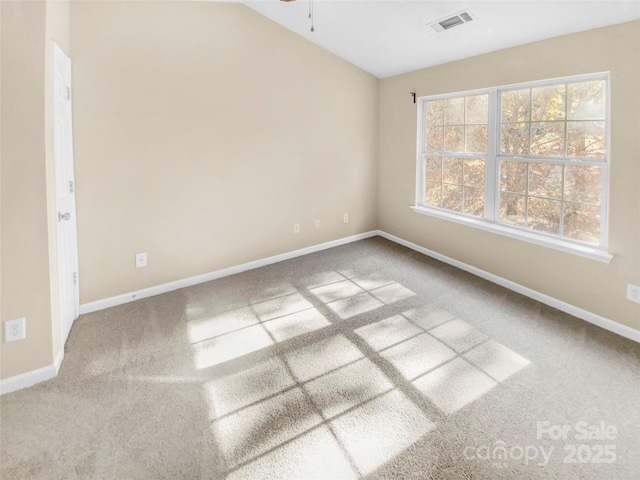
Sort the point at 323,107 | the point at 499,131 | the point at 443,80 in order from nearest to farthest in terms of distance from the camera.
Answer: the point at 499,131
the point at 443,80
the point at 323,107

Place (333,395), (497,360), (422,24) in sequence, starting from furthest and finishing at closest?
1. (422,24)
2. (497,360)
3. (333,395)

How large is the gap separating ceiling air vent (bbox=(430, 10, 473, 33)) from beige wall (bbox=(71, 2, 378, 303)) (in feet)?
5.32

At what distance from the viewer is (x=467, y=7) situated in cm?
302

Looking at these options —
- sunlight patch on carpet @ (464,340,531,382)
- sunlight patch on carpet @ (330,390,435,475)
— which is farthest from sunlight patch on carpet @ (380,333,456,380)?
sunlight patch on carpet @ (330,390,435,475)

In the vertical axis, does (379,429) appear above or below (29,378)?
below

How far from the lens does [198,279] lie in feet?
13.0

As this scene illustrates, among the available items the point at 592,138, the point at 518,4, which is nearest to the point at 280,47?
the point at 518,4

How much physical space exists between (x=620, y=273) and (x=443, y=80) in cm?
264

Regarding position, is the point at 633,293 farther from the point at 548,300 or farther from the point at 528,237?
the point at 528,237

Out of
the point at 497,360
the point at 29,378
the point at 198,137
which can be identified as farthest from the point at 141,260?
the point at 497,360

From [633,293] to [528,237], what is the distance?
914 millimetres

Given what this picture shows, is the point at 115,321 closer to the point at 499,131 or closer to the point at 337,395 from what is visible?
the point at 337,395

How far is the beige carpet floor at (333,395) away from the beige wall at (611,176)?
11.2 inches

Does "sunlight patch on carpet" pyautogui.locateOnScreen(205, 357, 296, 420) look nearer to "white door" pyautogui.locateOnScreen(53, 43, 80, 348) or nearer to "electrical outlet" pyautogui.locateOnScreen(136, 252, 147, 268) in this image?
"white door" pyautogui.locateOnScreen(53, 43, 80, 348)
